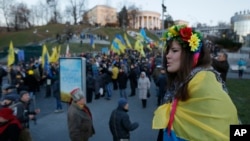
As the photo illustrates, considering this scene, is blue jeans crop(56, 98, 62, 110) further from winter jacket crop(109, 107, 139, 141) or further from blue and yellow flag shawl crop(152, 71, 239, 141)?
blue and yellow flag shawl crop(152, 71, 239, 141)

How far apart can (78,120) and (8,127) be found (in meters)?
1.73

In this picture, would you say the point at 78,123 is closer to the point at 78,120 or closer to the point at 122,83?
the point at 78,120

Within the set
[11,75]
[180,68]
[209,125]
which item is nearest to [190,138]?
[209,125]

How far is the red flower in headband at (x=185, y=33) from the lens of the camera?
208 centimetres

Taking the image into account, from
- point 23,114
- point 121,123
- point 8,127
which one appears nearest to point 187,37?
point 8,127

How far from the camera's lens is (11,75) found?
640 inches

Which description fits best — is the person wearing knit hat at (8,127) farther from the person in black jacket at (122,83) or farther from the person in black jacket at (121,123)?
the person in black jacket at (122,83)

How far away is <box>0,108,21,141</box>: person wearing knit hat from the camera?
196 inches

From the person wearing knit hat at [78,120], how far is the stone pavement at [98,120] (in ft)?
8.14

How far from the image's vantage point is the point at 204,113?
1.80 metres

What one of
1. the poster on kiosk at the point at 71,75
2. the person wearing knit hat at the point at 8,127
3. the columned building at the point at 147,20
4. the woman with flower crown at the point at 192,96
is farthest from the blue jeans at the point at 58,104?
the columned building at the point at 147,20

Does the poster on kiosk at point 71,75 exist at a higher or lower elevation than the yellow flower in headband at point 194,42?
lower

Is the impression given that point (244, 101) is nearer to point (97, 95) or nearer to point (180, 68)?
point (97, 95)

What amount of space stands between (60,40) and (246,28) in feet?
146
